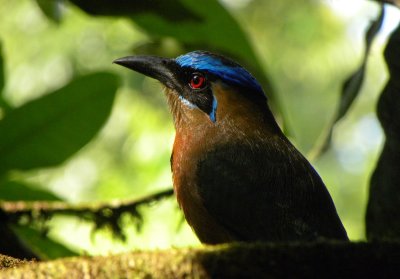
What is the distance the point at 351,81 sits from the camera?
15.7 ft

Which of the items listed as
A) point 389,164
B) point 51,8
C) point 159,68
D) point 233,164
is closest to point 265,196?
point 233,164

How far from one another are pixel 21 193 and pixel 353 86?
2128 mm

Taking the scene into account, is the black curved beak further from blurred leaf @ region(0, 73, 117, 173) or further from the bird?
blurred leaf @ region(0, 73, 117, 173)

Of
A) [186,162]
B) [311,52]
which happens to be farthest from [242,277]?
[311,52]

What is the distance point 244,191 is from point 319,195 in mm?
399

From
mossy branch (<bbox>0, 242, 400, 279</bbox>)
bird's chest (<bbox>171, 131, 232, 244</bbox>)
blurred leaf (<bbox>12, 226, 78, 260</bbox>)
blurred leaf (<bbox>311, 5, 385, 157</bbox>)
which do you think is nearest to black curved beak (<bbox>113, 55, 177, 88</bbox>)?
bird's chest (<bbox>171, 131, 232, 244</bbox>)

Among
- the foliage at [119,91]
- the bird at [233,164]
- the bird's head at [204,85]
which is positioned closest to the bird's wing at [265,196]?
the bird at [233,164]

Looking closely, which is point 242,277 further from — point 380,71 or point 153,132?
point 380,71

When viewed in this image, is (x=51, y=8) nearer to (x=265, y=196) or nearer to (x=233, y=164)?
(x=233, y=164)

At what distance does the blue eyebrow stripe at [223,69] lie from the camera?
4.61 meters

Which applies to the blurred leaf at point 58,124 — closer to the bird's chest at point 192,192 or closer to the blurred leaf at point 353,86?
the bird's chest at point 192,192

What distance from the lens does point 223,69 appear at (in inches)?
183

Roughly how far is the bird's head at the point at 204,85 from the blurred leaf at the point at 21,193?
3.22ft

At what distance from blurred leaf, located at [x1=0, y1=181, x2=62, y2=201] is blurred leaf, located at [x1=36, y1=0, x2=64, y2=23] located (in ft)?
3.70
